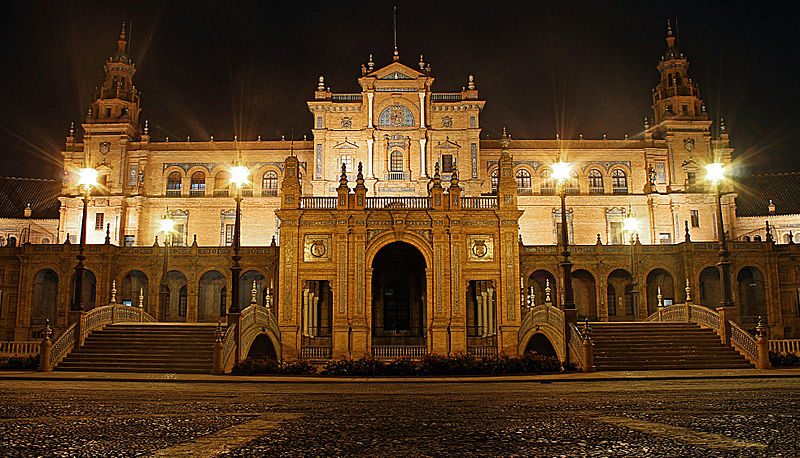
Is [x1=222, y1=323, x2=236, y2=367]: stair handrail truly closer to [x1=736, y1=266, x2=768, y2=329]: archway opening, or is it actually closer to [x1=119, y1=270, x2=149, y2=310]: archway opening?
[x1=119, y1=270, x2=149, y2=310]: archway opening

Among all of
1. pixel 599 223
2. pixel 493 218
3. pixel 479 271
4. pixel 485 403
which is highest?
pixel 599 223

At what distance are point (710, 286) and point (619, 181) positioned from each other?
1623 centimetres

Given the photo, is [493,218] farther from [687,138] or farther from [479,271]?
[687,138]

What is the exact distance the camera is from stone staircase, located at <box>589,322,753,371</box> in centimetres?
2352

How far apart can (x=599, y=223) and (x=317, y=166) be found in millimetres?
26090

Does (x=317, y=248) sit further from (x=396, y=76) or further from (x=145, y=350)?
(x=396, y=76)

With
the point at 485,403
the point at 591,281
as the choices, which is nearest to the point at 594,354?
the point at 485,403

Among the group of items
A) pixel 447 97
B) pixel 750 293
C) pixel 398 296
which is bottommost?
pixel 398 296

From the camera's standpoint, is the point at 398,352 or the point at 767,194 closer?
the point at 398,352

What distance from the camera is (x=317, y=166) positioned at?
181 feet

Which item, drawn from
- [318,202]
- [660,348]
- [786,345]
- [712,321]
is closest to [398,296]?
[318,202]

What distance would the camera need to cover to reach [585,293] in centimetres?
4684

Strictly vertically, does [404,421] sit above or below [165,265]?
below

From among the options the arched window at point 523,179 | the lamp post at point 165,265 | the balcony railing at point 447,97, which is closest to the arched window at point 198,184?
the lamp post at point 165,265
